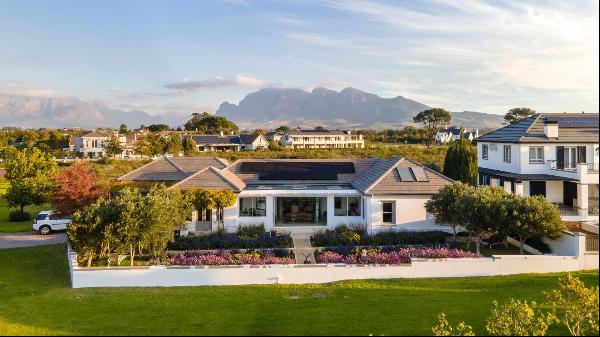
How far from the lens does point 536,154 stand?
1172 inches

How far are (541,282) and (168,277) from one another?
46.3 feet

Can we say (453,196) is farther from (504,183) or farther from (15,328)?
(15,328)

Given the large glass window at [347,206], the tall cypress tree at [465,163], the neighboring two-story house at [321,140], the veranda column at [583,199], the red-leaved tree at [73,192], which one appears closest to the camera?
the red-leaved tree at [73,192]

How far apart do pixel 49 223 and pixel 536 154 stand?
101 ft

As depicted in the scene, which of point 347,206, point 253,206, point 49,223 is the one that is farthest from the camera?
point 49,223

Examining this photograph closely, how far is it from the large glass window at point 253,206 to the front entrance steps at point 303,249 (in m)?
2.37

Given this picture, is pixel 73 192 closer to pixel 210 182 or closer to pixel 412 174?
pixel 210 182

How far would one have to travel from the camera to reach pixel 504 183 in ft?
98.5

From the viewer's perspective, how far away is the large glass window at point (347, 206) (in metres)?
28.3

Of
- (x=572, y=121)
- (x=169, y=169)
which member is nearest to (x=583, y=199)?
(x=572, y=121)

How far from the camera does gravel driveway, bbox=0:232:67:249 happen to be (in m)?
26.0

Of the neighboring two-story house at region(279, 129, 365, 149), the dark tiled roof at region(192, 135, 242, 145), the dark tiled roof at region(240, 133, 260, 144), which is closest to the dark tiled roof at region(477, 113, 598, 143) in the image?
the dark tiled roof at region(192, 135, 242, 145)

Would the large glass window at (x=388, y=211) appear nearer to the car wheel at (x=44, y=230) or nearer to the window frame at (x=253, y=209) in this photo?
the window frame at (x=253, y=209)

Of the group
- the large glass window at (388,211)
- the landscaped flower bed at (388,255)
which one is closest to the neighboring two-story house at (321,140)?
the large glass window at (388,211)
